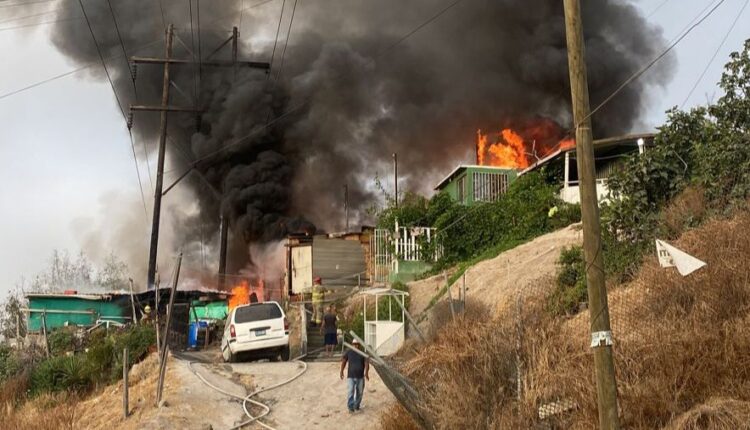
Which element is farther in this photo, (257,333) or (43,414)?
(257,333)

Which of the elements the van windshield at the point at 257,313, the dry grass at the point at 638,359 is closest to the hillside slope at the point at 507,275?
the van windshield at the point at 257,313

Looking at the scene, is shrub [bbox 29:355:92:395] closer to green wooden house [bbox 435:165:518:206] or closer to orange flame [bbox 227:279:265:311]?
orange flame [bbox 227:279:265:311]

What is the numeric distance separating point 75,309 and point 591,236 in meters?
29.6

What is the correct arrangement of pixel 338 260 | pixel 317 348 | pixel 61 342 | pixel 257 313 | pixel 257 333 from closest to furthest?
pixel 257 333 < pixel 257 313 < pixel 317 348 < pixel 61 342 < pixel 338 260

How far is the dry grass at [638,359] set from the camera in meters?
8.58

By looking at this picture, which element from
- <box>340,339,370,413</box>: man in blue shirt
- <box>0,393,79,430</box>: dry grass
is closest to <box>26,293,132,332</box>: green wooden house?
<box>0,393,79,430</box>: dry grass

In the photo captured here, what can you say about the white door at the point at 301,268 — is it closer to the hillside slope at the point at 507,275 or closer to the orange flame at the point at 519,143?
the hillside slope at the point at 507,275

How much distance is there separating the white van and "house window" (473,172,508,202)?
14077 millimetres

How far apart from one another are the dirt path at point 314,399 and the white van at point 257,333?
4.15 ft

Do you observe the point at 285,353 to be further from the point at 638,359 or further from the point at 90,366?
the point at 638,359

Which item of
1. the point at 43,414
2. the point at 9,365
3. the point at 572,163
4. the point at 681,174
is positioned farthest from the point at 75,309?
the point at 681,174

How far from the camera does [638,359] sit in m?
9.20

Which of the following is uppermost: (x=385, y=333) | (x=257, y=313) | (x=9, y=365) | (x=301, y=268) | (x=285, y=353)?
(x=301, y=268)

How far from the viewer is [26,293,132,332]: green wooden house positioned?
106 feet
